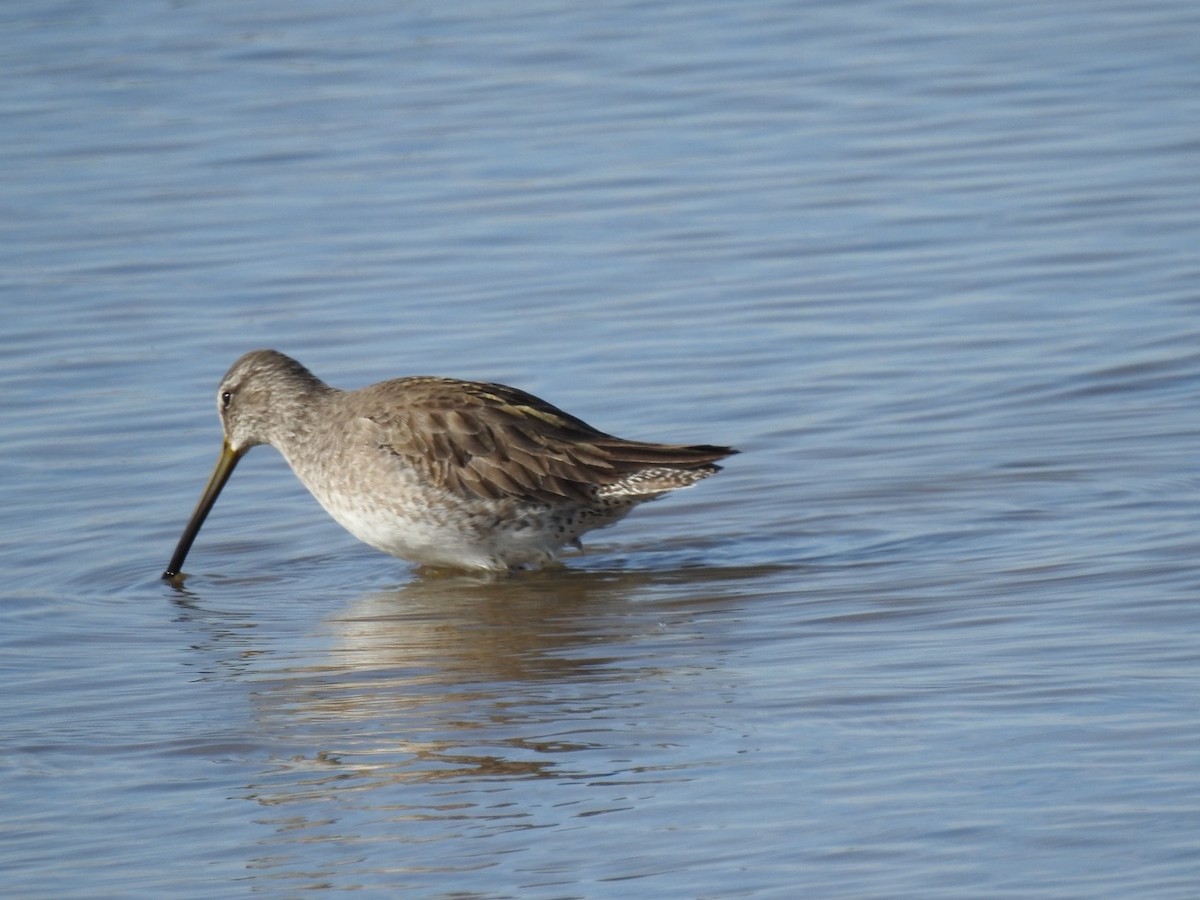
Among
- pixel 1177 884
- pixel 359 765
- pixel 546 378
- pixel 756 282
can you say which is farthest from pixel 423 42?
pixel 1177 884

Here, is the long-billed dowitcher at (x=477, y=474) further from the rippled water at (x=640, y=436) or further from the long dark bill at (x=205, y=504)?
the rippled water at (x=640, y=436)

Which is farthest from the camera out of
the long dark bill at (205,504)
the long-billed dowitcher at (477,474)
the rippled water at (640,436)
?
the long dark bill at (205,504)

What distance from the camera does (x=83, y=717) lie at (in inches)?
228

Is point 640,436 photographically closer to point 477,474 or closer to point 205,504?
point 477,474

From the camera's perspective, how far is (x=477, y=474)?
24.1 feet

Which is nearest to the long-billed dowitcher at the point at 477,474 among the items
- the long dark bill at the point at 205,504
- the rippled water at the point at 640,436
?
the long dark bill at the point at 205,504

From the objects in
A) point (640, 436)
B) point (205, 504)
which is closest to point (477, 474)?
point (205, 504)

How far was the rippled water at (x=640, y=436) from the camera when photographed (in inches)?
187

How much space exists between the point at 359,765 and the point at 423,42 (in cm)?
1153

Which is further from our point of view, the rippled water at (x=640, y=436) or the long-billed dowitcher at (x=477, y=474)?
the long-billed dowitcher at (x=477, y=474)

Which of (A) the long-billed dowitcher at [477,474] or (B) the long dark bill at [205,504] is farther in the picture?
(B) the long dark bill at [205,504]

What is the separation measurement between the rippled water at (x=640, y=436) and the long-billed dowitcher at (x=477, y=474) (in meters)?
0.18

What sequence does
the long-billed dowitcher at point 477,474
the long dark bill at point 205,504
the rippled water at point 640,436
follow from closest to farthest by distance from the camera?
1. the rippled water at point 640,436
2. the long-billed dowitcher at point 477,474
3. the long dark bill at point 205,504

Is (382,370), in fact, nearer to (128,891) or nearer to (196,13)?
(128,891)
